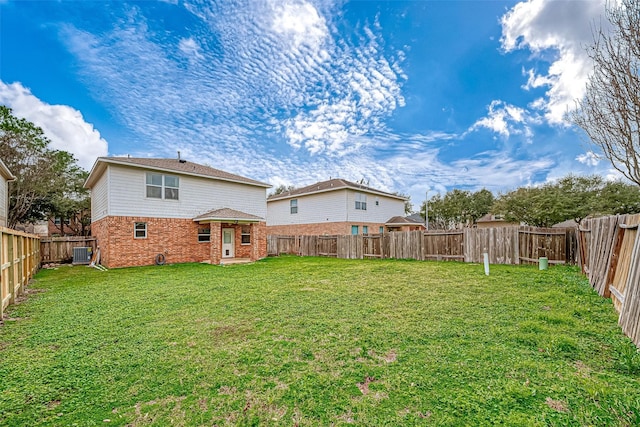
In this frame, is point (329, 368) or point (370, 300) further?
point (370, 300)

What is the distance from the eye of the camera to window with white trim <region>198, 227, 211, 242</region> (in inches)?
606

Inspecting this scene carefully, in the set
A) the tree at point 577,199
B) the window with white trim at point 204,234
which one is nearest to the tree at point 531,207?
the tree at point 577,199

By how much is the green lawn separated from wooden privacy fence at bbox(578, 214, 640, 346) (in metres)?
0.25

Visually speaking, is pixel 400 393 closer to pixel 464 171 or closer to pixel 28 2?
pixel 28 2

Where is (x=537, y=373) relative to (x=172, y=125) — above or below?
below

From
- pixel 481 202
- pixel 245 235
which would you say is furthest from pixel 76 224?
pixel 481 202

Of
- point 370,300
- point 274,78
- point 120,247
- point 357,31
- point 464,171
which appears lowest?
point 370,300

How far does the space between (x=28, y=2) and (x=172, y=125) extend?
8660 mm

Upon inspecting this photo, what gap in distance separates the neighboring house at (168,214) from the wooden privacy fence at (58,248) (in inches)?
44.5

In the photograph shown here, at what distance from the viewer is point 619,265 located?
5.03 m

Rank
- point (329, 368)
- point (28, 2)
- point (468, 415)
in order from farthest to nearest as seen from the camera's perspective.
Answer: point (28, 2) → point (329, 368) → point (468, 415)

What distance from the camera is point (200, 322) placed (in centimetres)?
482

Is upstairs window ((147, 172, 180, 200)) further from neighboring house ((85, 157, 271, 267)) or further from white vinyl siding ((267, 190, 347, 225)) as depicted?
white vinyl siding ((267, 190, 347, 225))

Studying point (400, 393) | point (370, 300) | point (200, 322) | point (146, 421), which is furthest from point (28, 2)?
point (400, 393)
